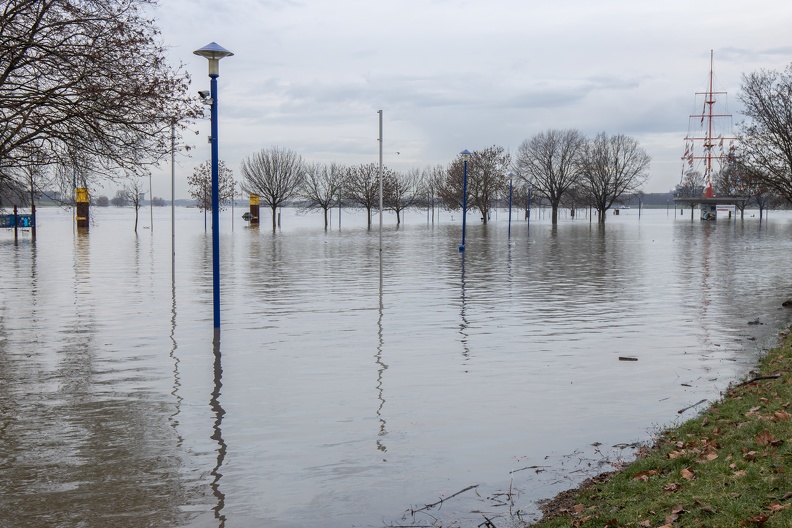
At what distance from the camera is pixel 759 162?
23.6m

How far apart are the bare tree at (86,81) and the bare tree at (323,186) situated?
248 feet

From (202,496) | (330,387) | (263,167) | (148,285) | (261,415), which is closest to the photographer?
(202,496)

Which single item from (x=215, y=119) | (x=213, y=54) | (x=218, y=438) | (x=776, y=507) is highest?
(x=213, y=54)

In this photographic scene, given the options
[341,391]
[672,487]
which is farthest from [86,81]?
[672,487]

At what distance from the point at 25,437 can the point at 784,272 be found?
25.9 meters

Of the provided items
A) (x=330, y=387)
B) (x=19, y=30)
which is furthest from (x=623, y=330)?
(x=19, y=30)

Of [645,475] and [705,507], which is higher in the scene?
[705,507]

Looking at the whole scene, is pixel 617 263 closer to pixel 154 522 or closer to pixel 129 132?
pixel 129 132

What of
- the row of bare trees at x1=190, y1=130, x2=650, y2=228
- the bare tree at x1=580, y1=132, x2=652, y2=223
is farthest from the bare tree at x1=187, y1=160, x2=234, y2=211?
the bare tree at x1=580, y1=132, x2=652, y2=223

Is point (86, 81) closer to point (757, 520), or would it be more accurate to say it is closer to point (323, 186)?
point (757, 520)

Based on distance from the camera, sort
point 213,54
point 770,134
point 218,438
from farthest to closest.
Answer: point 770,134 < point 213,54 < point 218,438

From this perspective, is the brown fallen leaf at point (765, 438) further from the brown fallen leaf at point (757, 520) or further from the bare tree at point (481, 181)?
the bare tree at point (481, 181)

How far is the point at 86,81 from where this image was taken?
13766mm

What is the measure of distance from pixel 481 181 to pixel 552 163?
11371mm
